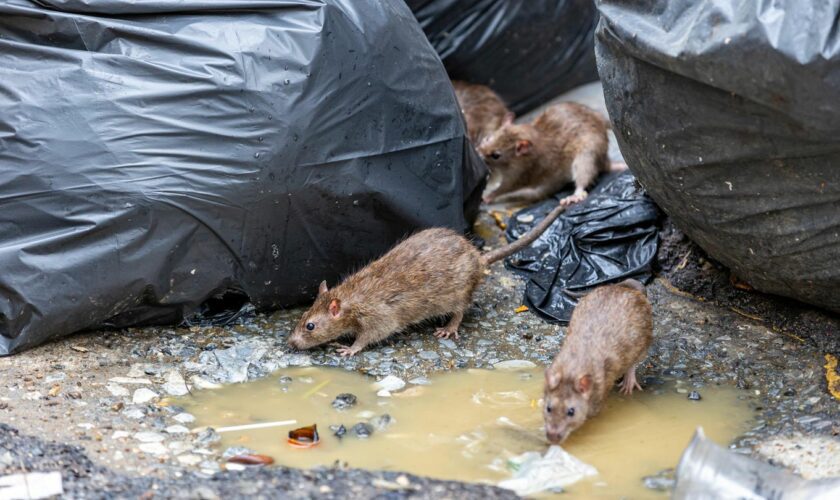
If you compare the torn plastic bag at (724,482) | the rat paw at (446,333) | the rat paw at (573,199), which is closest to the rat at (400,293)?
the rat paw at (446,333)

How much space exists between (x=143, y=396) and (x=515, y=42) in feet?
13.5

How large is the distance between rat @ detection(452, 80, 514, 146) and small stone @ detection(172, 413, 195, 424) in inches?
143

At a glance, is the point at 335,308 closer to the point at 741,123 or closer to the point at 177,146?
the point at 177,146

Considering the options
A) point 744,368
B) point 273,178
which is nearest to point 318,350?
point 273,178

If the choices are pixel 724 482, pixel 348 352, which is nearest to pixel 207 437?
pixel 348 352

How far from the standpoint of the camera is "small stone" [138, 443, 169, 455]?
3.79 metres

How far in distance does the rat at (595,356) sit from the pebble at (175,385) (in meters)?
1.60

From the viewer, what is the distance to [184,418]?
4.14 m

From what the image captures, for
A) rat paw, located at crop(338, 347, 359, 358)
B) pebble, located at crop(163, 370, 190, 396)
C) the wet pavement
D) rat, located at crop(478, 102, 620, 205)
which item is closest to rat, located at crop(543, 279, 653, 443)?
the wet pavement

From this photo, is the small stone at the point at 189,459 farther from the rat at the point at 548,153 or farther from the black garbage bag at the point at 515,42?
the black garbage bag at the point at 515,42

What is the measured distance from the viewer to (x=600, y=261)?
223 inches

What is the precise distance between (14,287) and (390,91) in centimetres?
200

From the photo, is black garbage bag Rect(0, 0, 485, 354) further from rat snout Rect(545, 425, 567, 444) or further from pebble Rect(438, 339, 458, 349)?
rat snout Rect(545, 425, 567, 444)

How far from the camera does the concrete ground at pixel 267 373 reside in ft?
11.6
